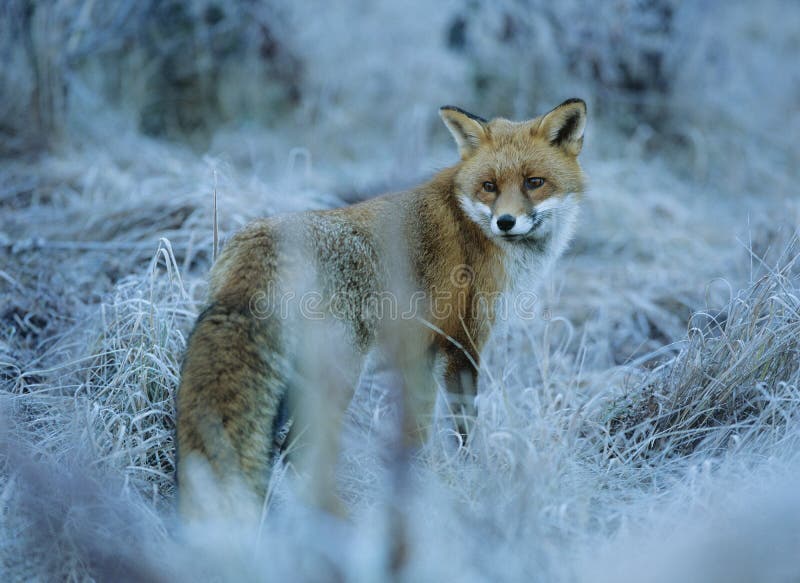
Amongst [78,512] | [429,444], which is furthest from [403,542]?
[429,444]

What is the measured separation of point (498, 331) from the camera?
3926 mm

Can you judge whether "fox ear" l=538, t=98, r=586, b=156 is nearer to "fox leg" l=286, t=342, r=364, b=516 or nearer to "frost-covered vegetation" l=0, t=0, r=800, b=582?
"frost-covered vegetation" l=0, t=0, r=800, b=582

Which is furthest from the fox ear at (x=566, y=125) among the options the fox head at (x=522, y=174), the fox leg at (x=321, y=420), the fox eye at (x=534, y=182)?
the fox leg at (x=321, y=420)

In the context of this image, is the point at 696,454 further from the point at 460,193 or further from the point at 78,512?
the point at 78,512

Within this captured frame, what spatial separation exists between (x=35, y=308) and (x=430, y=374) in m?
2.49

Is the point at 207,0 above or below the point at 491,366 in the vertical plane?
above

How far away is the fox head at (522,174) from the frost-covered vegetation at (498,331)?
1.23ft

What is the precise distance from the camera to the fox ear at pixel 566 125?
3.85m

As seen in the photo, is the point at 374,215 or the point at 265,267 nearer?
the point at 265,267

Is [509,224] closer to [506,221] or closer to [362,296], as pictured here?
[506,221]

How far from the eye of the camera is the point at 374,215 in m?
3.64

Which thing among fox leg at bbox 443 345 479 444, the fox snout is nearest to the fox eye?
the fox snout

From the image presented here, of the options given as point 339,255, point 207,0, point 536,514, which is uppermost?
point 207,0

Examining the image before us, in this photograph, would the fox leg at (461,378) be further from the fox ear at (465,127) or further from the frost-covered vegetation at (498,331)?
the fox ear at (465,127)
